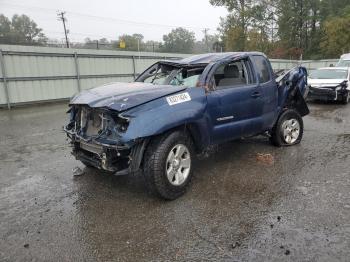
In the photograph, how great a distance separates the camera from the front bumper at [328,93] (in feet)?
43.7

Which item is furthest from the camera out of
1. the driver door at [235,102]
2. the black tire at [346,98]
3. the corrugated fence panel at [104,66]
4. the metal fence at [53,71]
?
the corrugated fence panel at [104,66]

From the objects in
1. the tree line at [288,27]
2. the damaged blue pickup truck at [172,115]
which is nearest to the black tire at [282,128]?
the damaged blue pickup truck at [172,115]

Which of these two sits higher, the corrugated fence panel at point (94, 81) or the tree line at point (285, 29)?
the tree line at point (285, 29)

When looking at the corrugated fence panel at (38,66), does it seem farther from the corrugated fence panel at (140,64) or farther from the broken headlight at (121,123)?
the broken headlight at (121,123)

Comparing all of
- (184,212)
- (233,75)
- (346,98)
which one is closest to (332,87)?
(346,98)

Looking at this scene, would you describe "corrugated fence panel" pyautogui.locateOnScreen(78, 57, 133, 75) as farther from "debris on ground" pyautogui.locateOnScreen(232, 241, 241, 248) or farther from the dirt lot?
"debris on ground" pyautogui.locateOnScreen(232, 241, 241, 248)

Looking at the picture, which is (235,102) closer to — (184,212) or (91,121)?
(184,212)

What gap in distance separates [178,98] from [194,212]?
1442 millimetres

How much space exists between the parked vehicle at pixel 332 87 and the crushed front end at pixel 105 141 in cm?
1150

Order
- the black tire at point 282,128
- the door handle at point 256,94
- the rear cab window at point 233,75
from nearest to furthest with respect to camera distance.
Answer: the rear cab window at point 233,75 → the door handle at point 256,94 → the black tire at point 282,128

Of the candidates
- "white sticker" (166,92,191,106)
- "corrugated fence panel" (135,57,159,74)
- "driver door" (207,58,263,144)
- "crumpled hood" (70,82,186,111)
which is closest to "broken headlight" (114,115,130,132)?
"crumpled hood" (70,82,186,111)

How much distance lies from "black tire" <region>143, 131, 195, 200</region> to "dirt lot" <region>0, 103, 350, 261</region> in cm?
16

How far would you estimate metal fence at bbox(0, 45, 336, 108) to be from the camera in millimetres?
13148

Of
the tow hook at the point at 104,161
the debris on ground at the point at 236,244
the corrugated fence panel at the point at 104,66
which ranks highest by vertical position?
the corrugated fence panel at the point at 104,66
